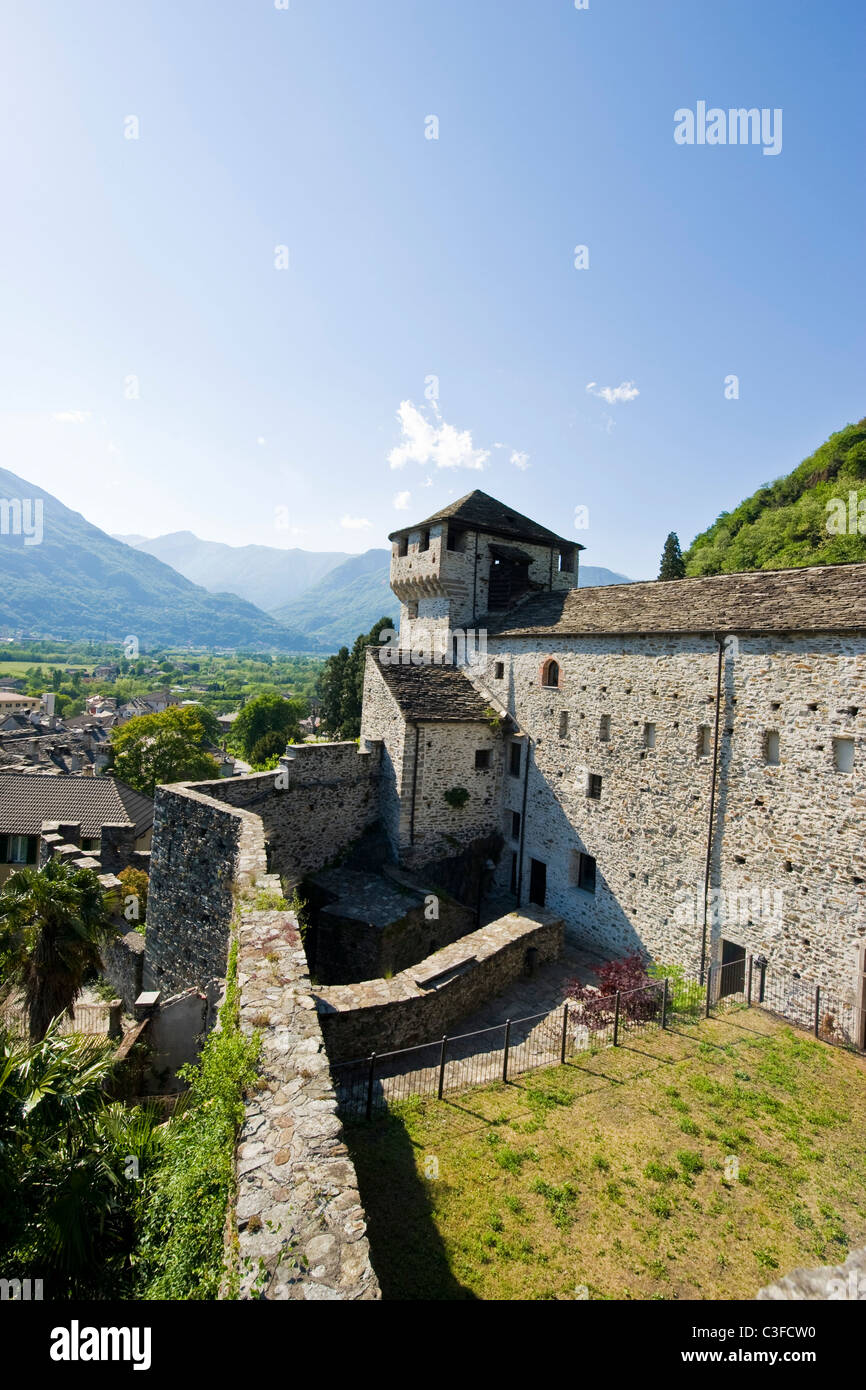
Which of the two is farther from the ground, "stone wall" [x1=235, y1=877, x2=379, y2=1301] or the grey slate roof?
the grey slate roof

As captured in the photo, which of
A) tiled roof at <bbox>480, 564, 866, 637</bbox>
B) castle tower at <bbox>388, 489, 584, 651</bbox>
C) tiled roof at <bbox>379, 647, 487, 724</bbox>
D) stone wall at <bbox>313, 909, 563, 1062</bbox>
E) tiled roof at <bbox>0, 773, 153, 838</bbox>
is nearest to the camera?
stone wall at <bbox>313, 909, 563, 1062</bbox>

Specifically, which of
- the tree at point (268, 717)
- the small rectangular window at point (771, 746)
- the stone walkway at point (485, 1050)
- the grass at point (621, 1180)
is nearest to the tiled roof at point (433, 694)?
the stone walkway at point (485, 1050)

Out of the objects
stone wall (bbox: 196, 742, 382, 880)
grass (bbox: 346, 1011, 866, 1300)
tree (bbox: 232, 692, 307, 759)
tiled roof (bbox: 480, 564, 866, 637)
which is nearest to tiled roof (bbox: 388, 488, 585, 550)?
tiled roof (bbox: 480, 564, 866, 637)

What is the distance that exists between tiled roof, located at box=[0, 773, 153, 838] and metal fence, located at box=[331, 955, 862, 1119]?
74.3 ft

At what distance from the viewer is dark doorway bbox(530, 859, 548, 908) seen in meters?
20.9

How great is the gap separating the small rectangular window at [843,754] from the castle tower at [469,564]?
13793mm

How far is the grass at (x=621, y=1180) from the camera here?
6621mm

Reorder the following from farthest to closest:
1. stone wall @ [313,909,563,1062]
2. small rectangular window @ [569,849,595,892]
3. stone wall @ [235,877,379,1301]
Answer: small rectangular window @ [569,849,595,892] < stone wall @ [313,909,563,1062] < stone wall @ [235,877,379,1301]

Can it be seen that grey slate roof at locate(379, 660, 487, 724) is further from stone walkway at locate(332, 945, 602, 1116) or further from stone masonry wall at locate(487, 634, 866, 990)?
stone walkway at locate(332, 945, 602, 1116)

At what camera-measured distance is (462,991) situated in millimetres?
13641

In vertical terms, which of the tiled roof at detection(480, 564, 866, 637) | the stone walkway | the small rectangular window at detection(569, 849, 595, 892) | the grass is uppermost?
the tiled roof at detection(480, 564, 866, 637)
